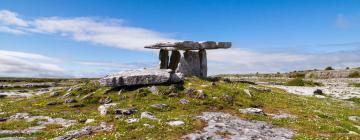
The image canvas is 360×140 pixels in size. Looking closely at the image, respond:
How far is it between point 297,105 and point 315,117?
640 centimetres

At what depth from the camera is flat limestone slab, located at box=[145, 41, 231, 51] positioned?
5894cm

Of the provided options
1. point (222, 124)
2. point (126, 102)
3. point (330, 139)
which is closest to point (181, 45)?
point (126, 102)

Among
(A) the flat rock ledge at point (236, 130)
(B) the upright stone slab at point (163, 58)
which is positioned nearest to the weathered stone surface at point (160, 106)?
(A) the flat rock ledge at point (236, 130)

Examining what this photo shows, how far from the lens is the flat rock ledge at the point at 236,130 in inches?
1021

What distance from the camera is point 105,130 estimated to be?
92.1ft

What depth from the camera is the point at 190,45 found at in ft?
194

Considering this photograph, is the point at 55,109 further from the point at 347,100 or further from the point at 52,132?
the point at 347,100

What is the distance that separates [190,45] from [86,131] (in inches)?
1304

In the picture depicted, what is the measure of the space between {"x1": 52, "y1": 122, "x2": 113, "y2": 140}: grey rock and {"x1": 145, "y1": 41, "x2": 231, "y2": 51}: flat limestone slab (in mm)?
30192

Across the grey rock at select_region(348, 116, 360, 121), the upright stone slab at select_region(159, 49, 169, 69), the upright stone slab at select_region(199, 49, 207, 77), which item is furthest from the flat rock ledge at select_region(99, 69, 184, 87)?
the grey rock at select_region(348, 116, 360, 121)

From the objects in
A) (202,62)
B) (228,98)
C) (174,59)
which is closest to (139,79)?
(228,98)

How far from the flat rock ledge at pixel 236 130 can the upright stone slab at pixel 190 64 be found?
26.0 metres

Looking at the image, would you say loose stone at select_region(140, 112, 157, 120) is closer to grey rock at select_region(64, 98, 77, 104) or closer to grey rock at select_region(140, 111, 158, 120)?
grey rock at select_region(140, 111, 158, 120)

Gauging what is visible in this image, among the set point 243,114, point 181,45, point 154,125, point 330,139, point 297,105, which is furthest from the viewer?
point 181,45
